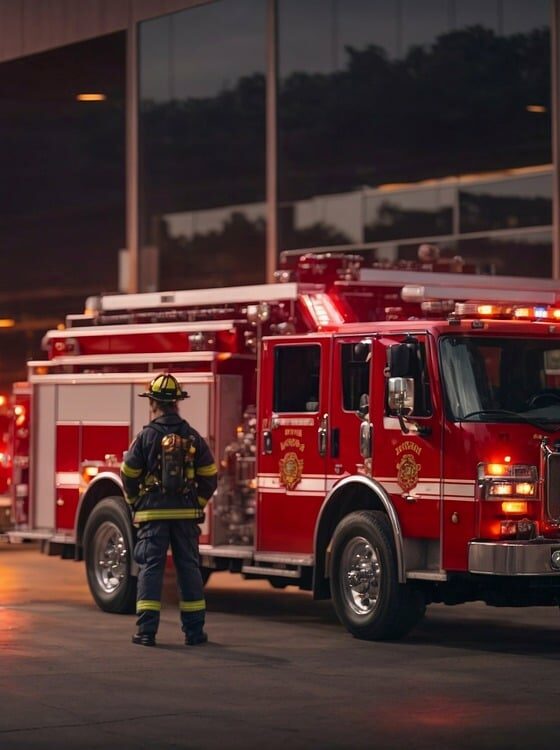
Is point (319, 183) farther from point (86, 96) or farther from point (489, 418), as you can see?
point (489, 418)

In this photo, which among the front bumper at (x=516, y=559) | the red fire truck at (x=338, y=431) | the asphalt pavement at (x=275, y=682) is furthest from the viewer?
the red fire truck at (x=338, y=431)

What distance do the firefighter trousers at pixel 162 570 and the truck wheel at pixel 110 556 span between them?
203 centimetres

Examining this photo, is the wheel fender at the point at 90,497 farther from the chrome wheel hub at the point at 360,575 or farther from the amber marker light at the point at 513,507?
the amber marker light at the point at 513,507

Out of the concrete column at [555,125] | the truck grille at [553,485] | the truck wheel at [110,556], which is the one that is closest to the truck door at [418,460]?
the truck grille at [553,485]

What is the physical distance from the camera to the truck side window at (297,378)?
1379 cm

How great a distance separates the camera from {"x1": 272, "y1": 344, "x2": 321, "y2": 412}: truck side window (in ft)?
45.2

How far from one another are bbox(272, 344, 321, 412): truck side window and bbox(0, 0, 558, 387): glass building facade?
112 inches

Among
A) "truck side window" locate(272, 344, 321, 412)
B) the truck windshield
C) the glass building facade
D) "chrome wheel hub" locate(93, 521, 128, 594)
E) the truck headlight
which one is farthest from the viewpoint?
the glass building facade

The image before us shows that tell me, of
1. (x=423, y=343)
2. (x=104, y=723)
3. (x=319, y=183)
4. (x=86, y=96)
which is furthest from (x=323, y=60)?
(x=104, y=723)

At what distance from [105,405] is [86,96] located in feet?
50.5

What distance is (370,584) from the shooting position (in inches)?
509

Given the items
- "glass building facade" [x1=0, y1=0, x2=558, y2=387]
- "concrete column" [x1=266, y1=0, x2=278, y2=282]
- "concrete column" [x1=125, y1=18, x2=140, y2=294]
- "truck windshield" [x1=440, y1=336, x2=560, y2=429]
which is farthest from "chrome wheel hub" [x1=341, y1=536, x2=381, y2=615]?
"concrete column" [x1=125, y1=18, x2=140, y2=294]

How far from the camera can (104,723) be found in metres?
9.29

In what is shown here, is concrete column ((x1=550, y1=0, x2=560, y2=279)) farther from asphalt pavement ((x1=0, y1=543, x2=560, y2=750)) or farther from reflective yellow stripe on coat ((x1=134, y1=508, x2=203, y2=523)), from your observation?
reflective yellow stripe on coat ((x1=134, y1=508, x2=203, y2=523))
